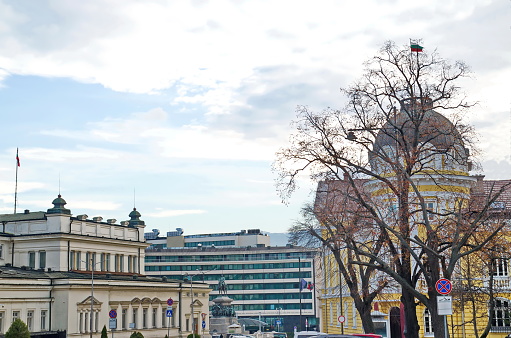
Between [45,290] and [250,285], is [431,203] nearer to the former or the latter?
[45,290]

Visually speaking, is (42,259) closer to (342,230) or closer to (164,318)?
(164,318)

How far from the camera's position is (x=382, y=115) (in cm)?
3641

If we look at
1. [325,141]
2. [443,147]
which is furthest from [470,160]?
[325,141]

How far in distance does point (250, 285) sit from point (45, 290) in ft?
264

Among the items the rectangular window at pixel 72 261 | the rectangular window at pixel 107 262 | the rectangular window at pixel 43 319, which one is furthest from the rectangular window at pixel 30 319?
the rectangular window at pixel 107 262

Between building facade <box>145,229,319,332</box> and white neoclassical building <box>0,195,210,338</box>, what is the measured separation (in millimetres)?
51360

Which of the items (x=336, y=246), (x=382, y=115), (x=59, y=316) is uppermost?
(x=382, y=115)

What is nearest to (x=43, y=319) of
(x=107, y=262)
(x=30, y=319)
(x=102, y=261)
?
(x=30, y=319)

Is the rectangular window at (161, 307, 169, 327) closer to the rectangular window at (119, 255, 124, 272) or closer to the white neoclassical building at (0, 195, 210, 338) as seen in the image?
the white neoclassical building at (0, 195, 210, 338)

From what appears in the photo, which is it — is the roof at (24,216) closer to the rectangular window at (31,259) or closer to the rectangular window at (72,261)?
the rectangular window at (31,259)

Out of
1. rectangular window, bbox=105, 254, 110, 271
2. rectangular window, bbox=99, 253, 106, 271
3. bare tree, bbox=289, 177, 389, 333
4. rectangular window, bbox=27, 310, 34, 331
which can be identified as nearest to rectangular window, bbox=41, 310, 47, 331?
rectangular window, bbox=27, 310, 34, 331

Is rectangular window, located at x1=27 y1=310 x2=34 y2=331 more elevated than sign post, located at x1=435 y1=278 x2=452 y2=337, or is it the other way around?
sign post, located at x1=435 y1=278 x2=452 y2=337

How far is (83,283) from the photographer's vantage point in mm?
68000

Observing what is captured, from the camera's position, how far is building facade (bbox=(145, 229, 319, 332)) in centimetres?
13962
